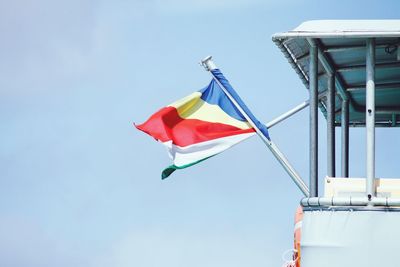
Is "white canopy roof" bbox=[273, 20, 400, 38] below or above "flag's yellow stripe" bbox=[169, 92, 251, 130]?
above

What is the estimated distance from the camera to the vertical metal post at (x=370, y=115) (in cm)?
3816

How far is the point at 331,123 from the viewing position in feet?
139

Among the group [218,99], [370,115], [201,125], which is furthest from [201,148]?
[370,115]

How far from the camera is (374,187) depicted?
3828cm

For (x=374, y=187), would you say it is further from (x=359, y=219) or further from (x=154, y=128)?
(x=154, y=128)

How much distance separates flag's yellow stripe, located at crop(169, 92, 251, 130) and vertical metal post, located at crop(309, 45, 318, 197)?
3.23 metres

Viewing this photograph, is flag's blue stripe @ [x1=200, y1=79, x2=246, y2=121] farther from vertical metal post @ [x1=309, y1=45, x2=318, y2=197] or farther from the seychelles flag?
vertical metal post @ [x1=309, y1=45, x2=318, y2=197]

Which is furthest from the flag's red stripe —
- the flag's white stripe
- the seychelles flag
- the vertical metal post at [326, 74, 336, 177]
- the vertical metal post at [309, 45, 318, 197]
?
the vertical metal post at [309, 45, 318, 197]

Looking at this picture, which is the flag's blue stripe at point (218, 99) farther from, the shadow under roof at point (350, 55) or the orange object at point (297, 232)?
the orange object at point (297, 232)

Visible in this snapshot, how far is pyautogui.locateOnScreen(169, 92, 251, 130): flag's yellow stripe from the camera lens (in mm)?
43062

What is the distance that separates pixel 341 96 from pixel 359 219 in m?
8.87

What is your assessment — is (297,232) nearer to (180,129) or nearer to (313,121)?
(313,121)

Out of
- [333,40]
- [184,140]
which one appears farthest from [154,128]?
[333,40]

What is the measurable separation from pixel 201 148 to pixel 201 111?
4.07 feet
